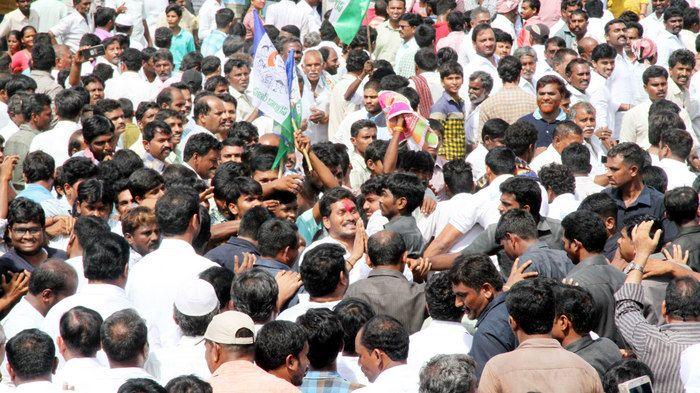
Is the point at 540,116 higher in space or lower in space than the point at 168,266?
lower

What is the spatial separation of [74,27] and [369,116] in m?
6.16

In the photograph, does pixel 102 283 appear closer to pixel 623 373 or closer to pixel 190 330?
pixel 190 330

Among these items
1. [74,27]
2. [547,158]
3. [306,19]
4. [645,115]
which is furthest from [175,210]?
[306,19]

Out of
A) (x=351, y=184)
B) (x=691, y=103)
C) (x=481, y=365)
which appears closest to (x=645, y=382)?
(x=481, y=365)

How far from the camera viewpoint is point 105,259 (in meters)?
6.43

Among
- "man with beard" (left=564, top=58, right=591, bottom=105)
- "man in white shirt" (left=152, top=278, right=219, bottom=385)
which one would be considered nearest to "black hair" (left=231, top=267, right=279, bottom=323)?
"man in white shirt" (left=152, top=278, right=219, bottom=385)

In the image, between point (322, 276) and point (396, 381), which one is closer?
point (396, 381)

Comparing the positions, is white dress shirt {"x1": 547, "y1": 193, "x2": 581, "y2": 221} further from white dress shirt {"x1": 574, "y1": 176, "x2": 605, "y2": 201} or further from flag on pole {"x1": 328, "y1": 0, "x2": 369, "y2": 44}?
flag on pole {"x1": 328, "y1": 0, "x2": 369, "y2": 44}

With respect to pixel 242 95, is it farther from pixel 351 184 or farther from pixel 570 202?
pixel 570 202

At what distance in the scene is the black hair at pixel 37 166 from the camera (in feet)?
27.8

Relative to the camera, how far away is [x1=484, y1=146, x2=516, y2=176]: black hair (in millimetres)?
8555

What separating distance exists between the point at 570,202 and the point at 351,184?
2.35 meters

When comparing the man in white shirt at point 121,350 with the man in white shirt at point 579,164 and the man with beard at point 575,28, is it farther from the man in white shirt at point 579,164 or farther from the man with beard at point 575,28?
the man with beard at point 575,28

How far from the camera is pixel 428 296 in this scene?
6.25m
